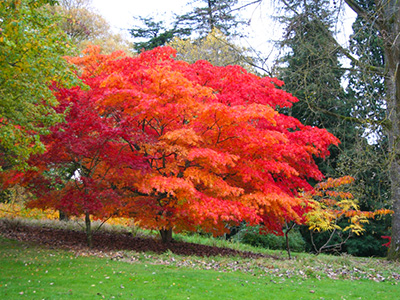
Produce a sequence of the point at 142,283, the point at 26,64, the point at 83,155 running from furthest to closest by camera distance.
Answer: the point at 83,155, the point at 142,283, the point at 26,64

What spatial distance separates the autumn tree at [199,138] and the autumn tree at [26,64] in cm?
194

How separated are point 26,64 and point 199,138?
4.30 meters

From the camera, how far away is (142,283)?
6410mm

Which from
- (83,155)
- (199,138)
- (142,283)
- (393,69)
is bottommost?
(142,283)

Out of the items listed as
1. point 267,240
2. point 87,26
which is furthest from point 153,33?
point 267,240

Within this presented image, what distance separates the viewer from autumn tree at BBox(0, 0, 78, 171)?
19.0ft

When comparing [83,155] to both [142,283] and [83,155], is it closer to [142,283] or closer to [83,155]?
[83,155]

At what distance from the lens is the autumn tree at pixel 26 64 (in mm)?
5793

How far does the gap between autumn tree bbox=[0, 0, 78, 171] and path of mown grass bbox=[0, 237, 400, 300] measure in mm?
2150

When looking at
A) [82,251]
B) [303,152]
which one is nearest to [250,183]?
[303,152]

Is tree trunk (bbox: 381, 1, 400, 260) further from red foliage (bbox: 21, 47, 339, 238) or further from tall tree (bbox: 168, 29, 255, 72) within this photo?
tall tree (bbox: 168, 29, 255, 72)

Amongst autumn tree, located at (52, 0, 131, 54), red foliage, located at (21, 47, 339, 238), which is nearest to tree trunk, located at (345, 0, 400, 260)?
red foliage, located at (21, 47, 339, 238)

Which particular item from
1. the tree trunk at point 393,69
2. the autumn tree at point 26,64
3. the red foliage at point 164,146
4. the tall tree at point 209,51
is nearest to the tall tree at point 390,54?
the tree trunk at point 393,69

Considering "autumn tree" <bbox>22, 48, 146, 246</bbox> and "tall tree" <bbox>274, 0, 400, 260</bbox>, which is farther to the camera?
"autumn tree" <bbox>22, 48, 146, 246</bbox>
